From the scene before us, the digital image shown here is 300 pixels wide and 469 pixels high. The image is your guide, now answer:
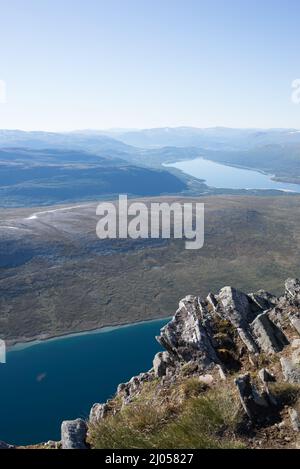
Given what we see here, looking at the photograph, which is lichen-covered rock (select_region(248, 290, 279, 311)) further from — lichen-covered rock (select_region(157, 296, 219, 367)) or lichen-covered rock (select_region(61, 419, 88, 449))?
lichen-covered rock (select_region(61, 419, 88, 449))

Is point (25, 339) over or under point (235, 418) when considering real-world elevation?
under

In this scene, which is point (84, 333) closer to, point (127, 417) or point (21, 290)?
point (21, 290)

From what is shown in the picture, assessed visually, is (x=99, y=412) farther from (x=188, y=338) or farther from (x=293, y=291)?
(x=293, y=291)

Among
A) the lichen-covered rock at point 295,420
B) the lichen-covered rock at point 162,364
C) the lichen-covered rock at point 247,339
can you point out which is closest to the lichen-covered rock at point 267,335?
the lichen-covered rock at point 247,339

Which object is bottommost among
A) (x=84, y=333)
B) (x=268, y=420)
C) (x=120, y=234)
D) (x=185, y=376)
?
(x=84, y=333)

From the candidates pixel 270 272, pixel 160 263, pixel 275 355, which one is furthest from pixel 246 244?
pixel 275 355

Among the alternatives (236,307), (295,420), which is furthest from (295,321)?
(295,420)
